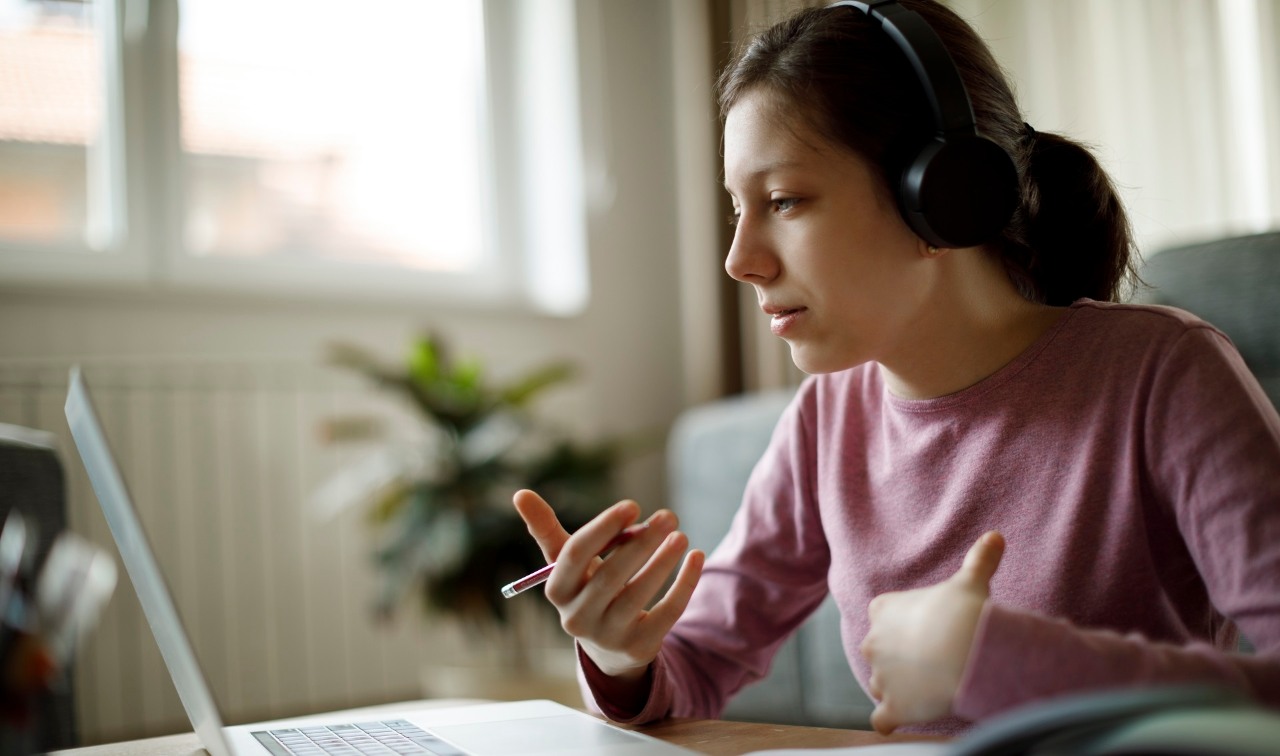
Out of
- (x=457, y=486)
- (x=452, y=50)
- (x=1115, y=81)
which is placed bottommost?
(x=457, y=486)

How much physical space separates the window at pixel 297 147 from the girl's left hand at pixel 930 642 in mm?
2217

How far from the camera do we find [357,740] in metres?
0.68

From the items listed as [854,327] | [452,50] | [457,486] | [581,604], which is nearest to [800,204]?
[854,327]

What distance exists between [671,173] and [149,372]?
1622mm

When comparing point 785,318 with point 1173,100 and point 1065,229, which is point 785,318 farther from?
point 1173,100

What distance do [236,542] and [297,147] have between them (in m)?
1.03

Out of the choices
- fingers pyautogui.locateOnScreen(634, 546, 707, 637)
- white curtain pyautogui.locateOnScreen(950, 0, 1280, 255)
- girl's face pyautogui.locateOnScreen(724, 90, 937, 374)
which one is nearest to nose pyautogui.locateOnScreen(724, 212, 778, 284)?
girl's face pyautogui.locateOnScreen(724, 90, 937, 374)

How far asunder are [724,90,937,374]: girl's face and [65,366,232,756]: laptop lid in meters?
0.48

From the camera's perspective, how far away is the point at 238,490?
2406mm

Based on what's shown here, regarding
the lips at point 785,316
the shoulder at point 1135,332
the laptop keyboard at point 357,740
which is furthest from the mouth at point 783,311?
the laptop keyboard at point 357,740

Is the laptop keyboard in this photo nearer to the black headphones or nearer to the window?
the black headphones

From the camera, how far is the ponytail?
900mm

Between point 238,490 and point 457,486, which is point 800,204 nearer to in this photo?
point 457,486

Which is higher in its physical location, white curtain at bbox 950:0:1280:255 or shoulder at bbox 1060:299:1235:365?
white curtain at bbox 950:0:1280:255
